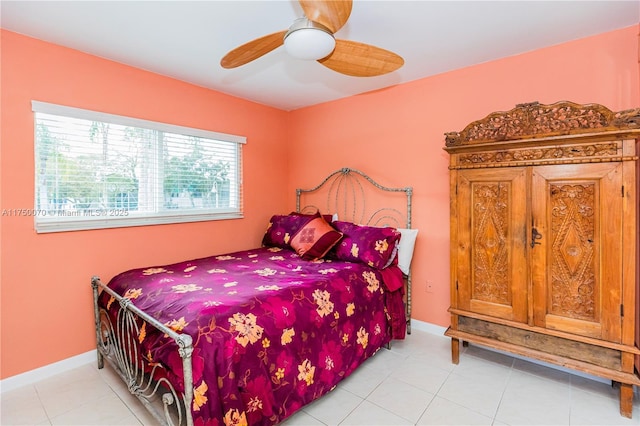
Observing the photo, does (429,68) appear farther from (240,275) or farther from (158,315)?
(158,315)

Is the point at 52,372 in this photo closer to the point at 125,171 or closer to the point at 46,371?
the point at 46,371

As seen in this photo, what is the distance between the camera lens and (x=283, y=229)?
11.7ft

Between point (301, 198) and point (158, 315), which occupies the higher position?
point (301, 198)

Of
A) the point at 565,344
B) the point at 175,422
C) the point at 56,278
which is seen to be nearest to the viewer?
the point at 175,422

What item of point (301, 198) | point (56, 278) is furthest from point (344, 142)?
point (56, 278)

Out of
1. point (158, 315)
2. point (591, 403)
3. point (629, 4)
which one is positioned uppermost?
point (629, 4)

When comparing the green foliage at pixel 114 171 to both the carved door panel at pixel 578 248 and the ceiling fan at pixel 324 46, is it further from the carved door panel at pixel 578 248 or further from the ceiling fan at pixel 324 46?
the carved door panel at pixel 578 248

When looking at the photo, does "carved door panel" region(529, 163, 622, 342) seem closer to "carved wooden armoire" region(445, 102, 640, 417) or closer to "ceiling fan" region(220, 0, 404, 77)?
"carved wooden armoire" region(445, 102, 640, 417)

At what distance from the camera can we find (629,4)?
1.93 m

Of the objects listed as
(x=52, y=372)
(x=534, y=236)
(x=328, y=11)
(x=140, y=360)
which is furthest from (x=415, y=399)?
(x=52, y=372)

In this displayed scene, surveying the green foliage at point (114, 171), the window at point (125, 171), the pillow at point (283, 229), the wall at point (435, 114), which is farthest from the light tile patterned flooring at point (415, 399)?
the pillow at point (283, 229)

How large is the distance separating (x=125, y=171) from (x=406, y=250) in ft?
8.75

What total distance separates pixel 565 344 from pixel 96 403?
3113mm

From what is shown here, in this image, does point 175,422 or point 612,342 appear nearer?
point 175,422
